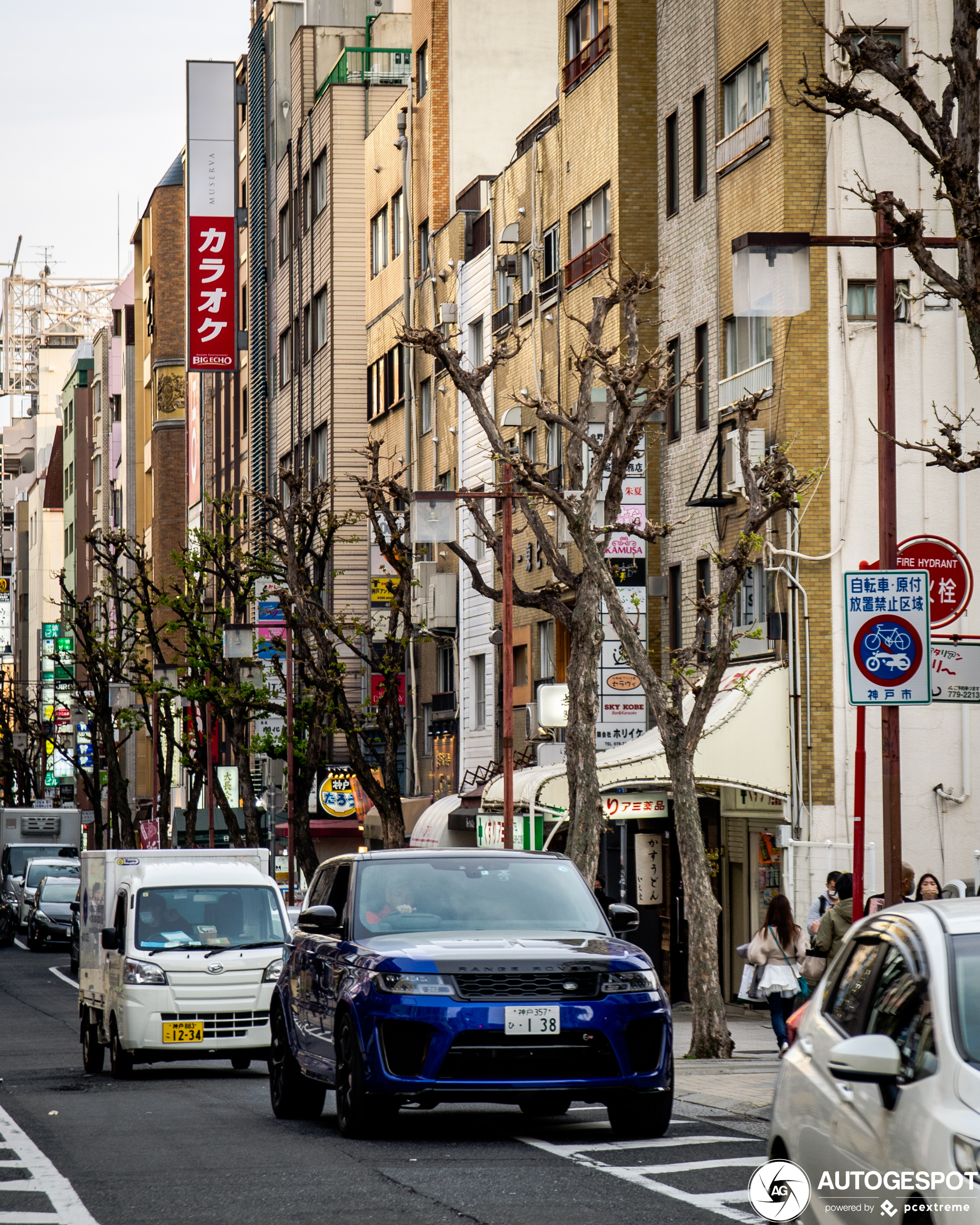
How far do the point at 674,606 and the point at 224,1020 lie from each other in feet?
54.1

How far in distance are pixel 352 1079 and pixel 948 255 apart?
2065cm

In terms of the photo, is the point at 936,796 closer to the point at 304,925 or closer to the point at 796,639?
the point at 796,639

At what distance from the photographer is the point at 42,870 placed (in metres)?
59.2

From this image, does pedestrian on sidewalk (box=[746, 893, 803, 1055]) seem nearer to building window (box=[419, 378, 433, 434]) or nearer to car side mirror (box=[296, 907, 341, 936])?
car side mirror (box=[296, 907, 341, 936])

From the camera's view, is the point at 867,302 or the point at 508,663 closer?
the point at 867,302

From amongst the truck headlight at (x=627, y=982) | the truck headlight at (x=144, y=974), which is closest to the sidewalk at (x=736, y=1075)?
the truck headlight at (x=627, y=982)

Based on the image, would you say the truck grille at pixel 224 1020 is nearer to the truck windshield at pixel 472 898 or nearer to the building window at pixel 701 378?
the truck windshield at pixel 472 898

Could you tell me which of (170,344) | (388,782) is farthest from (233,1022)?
(170,344)

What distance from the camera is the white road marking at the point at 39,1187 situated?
1033cm

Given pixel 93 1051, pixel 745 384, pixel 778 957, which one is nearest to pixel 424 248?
pixel 745 384

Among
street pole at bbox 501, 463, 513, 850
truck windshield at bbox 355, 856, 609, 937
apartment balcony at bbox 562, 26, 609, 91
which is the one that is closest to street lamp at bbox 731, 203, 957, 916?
truck windshield at bbox 355, 856, 609, 937

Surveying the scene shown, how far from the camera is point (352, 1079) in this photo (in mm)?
12953

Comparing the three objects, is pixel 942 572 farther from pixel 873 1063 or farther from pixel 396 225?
pixel 396 225

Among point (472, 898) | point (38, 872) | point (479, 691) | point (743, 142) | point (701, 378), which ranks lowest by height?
point (38, 872)
